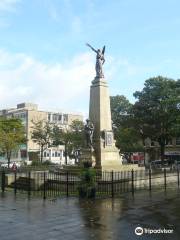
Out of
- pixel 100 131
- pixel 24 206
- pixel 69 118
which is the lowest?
pixel 24 206

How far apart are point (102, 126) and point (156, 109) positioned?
1224 inches

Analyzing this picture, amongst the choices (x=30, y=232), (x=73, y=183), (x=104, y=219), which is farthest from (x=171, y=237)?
(x=73, y=183)

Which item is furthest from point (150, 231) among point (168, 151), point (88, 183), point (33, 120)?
point (33, 120)

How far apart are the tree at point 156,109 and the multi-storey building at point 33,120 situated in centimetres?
3536

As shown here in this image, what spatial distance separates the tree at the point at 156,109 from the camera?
186ft

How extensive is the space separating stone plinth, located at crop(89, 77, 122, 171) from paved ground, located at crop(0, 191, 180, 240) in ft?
31.9

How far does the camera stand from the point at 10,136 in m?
51.1

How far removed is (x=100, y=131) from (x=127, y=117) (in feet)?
119

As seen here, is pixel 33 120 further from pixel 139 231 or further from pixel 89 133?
pixel 139 231

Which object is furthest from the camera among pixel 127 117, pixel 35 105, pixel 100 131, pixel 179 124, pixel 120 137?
pixel 35 105

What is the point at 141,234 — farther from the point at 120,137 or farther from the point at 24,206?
the point at 120,137

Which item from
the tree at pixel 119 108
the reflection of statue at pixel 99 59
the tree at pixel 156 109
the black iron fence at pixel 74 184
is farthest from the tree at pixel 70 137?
the black iron fence at pixel 74 184

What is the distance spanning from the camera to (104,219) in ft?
42.3

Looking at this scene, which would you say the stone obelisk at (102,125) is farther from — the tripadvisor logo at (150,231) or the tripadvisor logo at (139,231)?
the tripadvisor logo at (150,231)
